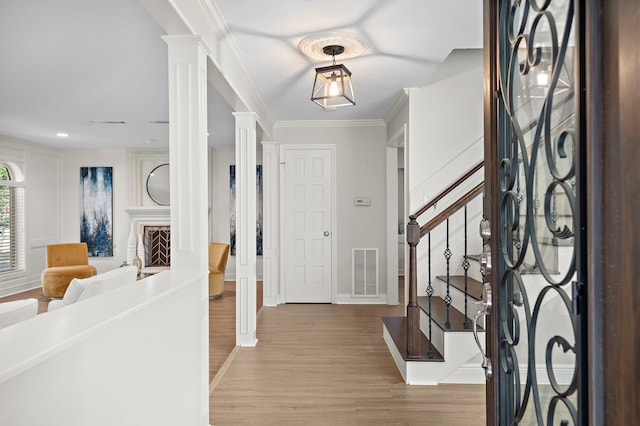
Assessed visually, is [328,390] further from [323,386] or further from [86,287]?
[86,287]

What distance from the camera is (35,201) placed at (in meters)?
7.01

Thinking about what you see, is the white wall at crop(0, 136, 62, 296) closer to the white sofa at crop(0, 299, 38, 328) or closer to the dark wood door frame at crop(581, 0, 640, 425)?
the white sofa at crop(0, 299, 38, 328)

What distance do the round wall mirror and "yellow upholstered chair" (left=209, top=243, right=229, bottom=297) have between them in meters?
1.93

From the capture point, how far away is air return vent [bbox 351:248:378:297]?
5.66 metres

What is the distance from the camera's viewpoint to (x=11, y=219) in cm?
661

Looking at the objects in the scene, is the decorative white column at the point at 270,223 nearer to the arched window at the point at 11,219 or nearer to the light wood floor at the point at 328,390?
the light wood floor at the point at 328,390

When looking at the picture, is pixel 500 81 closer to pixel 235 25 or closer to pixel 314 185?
pixel 235 25

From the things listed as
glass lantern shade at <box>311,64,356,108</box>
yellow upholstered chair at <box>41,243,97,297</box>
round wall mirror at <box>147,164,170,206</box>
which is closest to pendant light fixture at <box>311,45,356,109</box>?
glass lantern shade at <box>311,64,356,108</box>

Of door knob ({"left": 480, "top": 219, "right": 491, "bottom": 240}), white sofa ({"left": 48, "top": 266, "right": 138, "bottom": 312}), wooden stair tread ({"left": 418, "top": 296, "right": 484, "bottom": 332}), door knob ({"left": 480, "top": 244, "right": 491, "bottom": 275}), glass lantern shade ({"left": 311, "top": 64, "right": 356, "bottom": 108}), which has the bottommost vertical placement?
wooden stair tread ({"left": 418, "top": 296, "right": 484, "bottom": 332})

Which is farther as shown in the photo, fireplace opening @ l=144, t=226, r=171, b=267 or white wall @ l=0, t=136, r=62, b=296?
fireplace opening @ l=144, t=226, r=171, b=267

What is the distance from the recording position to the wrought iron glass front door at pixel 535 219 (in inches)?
33.3

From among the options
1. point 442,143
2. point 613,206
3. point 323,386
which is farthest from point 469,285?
point 613,206

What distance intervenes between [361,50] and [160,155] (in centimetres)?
565

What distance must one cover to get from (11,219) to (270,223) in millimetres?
4599
